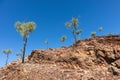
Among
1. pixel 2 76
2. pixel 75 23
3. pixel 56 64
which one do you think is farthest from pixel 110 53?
pixel 75 23

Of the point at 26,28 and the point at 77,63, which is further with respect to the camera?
the point at 26,28

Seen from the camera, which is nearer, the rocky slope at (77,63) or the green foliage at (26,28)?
the rocky slope at (77,63)

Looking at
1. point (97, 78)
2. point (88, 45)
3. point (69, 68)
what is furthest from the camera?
point (88, 45)

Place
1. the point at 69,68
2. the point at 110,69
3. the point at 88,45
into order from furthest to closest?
1. the point at 88,45
2. the point at 69,68
3. the point at 110,69

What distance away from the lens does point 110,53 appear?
108 ft

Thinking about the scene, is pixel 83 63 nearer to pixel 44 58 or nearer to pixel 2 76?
pixel 44 58

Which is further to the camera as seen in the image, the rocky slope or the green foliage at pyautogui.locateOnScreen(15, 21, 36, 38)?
the green foliage at pyautogui.locateOnScreen(15, 21, 36, 38)

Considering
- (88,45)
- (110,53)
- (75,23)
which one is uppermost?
(75,23)

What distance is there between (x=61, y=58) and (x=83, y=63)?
4.16 meters

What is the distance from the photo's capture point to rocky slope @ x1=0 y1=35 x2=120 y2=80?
94.6 feet

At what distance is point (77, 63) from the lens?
32.1 m

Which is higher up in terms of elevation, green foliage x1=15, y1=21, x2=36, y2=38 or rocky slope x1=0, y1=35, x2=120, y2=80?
green foliage x1=15, y1=21, x2=36, y2=38

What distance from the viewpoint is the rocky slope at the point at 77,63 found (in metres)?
28.8

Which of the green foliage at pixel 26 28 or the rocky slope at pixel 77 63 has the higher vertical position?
the green foliage at pixel 26 28
